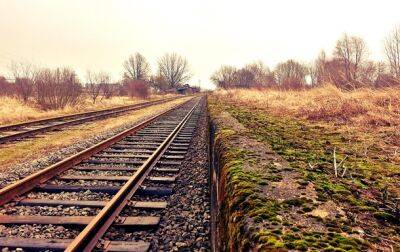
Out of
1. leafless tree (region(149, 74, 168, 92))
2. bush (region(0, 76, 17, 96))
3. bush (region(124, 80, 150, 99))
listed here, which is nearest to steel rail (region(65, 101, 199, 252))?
bush (region(0, 76, 17, 96))

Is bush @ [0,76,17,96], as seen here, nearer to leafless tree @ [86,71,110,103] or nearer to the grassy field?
leafless tree @ [86,71,110,103]

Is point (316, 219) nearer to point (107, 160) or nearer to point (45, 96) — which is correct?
point (107, 160)

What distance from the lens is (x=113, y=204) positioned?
4012 millimetres

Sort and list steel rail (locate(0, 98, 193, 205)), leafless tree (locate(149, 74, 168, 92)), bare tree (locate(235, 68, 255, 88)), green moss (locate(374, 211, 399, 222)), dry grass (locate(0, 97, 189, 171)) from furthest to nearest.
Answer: leafless tree (locate(149, 74, 168, 92)) → bare tree (locate(235, 68, 255, 88)) → dry grass (locate(0, 97, 189, 171)) → steel rail (locate(0, 98, 193, 205)) → green moss (locate(374, 211, 399, 222))

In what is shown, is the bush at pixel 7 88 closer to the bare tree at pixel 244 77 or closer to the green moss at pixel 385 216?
the green moss at pixel 385 216

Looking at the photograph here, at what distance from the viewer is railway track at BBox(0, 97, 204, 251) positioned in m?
3.17

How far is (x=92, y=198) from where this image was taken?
454cm

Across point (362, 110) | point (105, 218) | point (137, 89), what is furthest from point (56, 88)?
point (137, 89)

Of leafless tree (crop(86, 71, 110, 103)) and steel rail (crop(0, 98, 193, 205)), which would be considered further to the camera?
leafless tree (crop(86, 71, 110, 103))

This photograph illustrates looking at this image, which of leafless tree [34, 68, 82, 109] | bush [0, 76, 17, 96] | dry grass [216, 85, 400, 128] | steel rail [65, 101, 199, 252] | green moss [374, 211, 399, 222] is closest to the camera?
green moss [374, 211, 399, 222]

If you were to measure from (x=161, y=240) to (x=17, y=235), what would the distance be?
5.22 ft

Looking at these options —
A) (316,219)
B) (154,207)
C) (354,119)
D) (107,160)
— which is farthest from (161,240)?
(354,119)

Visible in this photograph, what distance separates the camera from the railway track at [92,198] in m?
3.17

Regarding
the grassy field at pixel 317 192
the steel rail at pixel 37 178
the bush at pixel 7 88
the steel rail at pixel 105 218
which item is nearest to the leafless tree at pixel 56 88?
the bush at pixel 7 88
